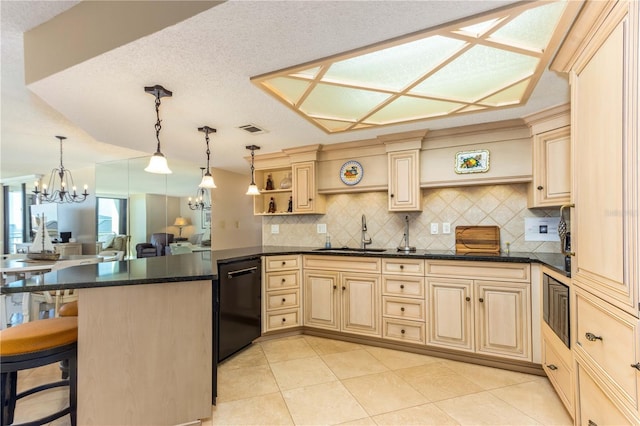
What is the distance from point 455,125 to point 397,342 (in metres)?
2.17

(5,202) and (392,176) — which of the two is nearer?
(392,176)

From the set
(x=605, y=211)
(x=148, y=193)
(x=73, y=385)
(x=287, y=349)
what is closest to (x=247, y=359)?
(x=287, y=349)

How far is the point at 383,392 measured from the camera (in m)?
2.11

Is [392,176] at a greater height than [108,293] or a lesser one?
greater

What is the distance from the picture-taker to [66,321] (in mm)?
1665

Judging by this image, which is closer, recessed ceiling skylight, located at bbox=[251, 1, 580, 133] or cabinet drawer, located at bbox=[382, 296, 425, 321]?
recessed ceiling skylight, located at bbox=[251, 1, 580, 133]

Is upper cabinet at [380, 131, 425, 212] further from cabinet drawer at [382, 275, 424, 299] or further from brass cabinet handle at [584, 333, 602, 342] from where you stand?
brass cabinet handle at [584, 333, 602, 342]

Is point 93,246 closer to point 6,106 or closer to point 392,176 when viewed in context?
point 6,106

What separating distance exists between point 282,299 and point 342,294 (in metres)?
0.66

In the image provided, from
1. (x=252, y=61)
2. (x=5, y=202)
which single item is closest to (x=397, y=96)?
(x=252, y=61)

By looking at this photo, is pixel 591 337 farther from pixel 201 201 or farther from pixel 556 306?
pixel 201 201

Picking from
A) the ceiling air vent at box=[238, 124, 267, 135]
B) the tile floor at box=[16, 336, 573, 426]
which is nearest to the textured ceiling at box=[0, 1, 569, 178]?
the ceiling air vent at box=[238, 124, 267, 135]

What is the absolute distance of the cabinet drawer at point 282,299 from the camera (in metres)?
3.16

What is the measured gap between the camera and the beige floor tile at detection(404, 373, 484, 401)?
6.82 ft
